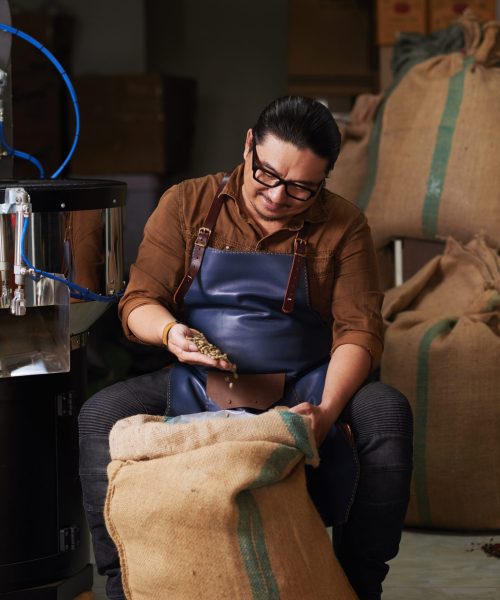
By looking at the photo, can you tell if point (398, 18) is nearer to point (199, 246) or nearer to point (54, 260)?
point (199, 246)

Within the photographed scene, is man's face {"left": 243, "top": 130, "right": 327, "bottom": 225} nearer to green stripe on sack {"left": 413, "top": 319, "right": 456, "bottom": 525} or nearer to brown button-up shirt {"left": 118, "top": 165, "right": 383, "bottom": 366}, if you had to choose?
brown button-up shirt {"left": 118, "top": 165, "right": 383, "bottom": 366}

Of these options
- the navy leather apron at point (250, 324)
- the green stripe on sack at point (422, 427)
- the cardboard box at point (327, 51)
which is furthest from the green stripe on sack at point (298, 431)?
the cardboard box at point (327, 51)

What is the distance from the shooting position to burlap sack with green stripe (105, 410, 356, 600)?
1688 millimetres

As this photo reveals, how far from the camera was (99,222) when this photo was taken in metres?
2.07

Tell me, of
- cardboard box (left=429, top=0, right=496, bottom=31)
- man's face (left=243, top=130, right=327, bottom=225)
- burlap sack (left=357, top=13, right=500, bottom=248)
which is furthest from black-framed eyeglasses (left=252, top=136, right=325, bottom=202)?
cardboard box (left=429, top=0, right=496, bottom=31)

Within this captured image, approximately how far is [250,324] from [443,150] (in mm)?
1245

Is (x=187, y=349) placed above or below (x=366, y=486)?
above

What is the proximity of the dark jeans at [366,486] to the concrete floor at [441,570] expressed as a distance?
1.50 feet

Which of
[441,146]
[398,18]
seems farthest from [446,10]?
[441,146]

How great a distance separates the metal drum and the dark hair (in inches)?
14.2

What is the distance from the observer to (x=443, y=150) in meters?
3.04

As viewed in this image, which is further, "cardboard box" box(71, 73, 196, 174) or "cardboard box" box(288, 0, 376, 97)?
"cardboard box" box(71, 73, 196, 174)

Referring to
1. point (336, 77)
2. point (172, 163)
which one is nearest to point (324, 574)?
point (336, 77)

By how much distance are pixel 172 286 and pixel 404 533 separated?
43.5 inches
